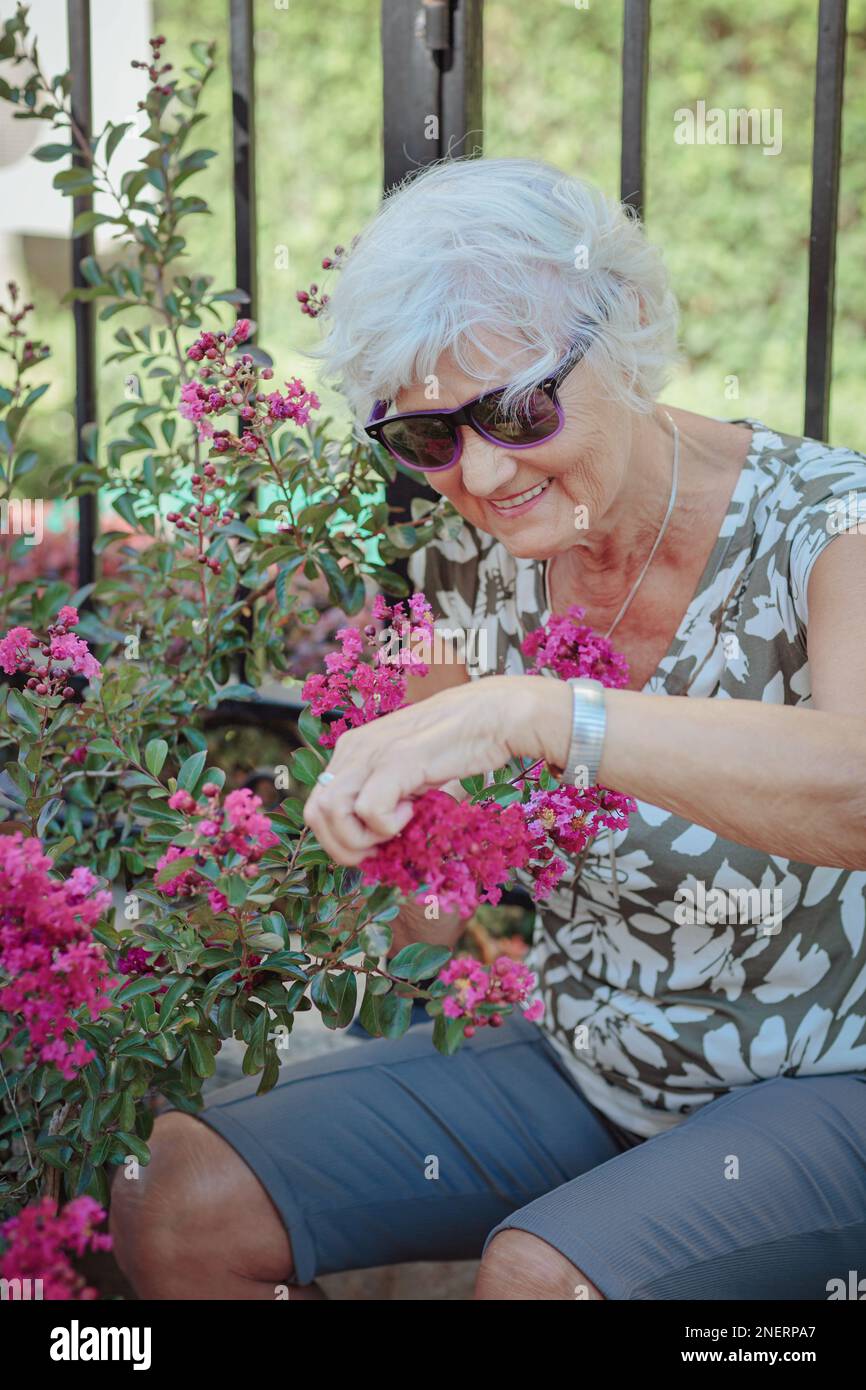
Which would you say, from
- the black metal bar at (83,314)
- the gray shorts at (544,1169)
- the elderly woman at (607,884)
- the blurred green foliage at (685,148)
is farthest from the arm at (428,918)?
the blurred green foliage at (685,148)

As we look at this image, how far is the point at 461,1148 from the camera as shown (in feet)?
5.98

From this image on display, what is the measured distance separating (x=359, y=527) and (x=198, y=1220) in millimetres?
941

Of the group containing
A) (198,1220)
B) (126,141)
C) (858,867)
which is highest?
(126,141)

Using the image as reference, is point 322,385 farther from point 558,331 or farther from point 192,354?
point 558,331

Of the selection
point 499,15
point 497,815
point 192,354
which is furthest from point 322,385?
point 499,15

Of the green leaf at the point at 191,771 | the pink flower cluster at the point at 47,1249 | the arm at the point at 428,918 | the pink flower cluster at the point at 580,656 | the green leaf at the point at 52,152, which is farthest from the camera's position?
the green leaf at the point at 52,152

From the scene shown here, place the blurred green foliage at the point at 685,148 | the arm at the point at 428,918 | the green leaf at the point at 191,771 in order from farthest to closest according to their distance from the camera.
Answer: the blurred green foliage at the point at 685,148 < the arm at the point at 428,918 < the green leaf at the point at 191,771

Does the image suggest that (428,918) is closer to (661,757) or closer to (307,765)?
(307,765)

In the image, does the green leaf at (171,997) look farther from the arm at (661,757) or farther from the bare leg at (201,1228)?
the bare leg at (201,1228)

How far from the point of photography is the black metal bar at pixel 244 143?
2.08 m

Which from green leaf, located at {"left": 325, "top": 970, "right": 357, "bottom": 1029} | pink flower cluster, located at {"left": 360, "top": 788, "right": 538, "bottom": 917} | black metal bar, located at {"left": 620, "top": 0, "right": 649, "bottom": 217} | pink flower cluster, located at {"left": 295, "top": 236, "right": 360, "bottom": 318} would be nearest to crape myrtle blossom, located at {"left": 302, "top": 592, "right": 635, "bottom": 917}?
pink flower cluster, located at {"left": 360, "top": 788, "right": 538, "bottom": 917}

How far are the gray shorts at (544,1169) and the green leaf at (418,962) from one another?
0.37m

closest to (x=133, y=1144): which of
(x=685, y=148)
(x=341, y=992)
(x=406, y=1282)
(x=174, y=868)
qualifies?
(x=341, y=992)
